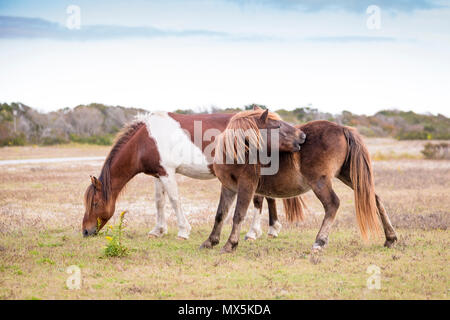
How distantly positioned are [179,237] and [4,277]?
130 inches

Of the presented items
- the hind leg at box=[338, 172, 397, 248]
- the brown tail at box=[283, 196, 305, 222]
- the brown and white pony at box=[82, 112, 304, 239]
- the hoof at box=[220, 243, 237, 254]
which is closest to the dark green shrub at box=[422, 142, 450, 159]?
the brown tail at box=[283, 196, 305, 222]

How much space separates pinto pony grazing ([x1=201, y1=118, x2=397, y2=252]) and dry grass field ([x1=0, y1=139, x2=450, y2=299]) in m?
0.48

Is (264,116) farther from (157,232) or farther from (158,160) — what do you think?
(157,232)

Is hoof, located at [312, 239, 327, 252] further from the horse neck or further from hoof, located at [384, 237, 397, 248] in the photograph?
the horse neck

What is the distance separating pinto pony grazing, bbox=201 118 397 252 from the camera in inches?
279

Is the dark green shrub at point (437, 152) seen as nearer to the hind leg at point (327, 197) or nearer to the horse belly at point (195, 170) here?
the horse belly at point (195, 170)

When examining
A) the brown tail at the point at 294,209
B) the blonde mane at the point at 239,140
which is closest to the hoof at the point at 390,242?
the brown tail at the point at 294,209

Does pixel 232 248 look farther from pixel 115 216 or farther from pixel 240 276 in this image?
pixel 115 216

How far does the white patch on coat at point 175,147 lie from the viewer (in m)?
8.71

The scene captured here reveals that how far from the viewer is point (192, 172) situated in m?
9.03

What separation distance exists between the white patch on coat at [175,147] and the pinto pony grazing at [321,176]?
146 cm
